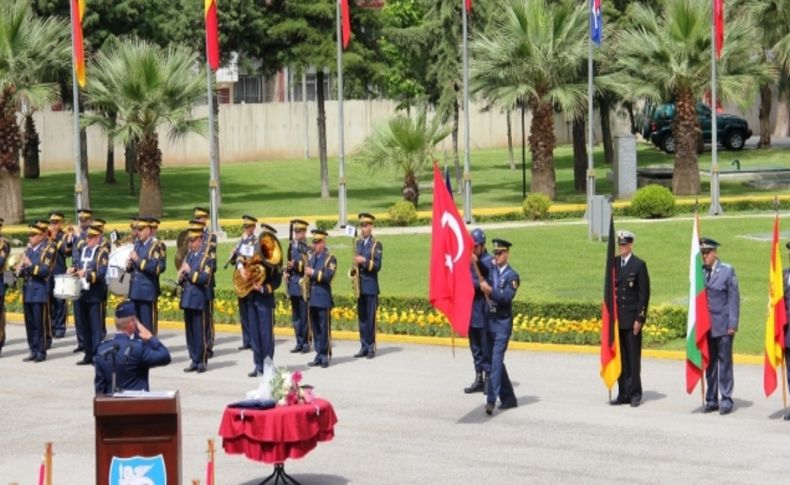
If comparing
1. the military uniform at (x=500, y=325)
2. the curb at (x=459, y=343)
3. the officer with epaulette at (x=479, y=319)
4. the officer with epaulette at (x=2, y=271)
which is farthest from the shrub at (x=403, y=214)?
the military uniform at (x=500, y=325)

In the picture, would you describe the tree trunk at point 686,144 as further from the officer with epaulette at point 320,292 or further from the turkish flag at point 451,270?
the turkish flag at point 451,270

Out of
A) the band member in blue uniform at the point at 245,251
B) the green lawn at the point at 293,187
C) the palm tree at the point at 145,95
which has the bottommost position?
the green lawn at the point at 293,187

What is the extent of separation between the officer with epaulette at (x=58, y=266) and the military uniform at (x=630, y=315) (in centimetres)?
871

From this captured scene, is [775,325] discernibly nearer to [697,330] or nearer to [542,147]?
[697,330]

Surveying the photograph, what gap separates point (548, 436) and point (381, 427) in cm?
174

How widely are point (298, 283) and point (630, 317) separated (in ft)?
18.6

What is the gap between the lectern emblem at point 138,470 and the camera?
13242 mm

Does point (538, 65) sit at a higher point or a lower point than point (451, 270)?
higher

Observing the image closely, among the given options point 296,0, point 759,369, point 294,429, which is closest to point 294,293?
point 759,369

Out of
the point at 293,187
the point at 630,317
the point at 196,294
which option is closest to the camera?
the point at 630,317

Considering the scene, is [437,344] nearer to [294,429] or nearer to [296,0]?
[294,429]

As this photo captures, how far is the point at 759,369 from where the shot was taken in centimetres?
2044

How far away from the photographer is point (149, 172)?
138 ft

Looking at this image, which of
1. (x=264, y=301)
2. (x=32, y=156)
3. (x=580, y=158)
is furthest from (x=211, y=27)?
(x=32, y=156)
